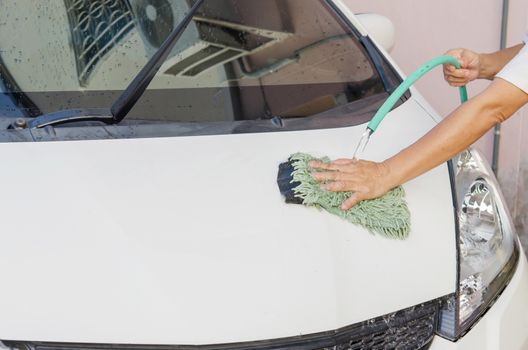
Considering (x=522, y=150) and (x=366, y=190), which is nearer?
(x=366, y=190)

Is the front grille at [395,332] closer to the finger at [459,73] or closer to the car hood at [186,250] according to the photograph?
the car hood at [186,250]

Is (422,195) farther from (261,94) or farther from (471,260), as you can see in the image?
(261,94)

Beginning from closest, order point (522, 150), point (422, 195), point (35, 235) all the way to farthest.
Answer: point (35, 235) → point (422, 195) → point (522, 150)

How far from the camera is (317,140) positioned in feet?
6.67

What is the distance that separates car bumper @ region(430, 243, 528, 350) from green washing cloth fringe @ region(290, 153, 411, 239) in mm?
277

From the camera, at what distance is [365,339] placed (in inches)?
64.6

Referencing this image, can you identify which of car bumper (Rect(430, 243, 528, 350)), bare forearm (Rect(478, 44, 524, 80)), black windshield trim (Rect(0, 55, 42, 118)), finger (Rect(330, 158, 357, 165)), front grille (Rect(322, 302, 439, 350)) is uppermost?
black windshield trim (Rect(0, 55, 42, 118))

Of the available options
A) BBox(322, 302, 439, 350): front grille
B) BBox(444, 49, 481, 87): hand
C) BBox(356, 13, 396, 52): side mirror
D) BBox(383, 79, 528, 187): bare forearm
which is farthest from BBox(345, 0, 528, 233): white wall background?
BBox(322, 302, 439, 350): front grille

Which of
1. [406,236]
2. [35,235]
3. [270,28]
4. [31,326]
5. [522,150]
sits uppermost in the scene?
[270,28]

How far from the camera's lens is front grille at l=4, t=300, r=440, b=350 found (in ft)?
4.85

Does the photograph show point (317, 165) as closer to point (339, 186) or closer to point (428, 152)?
point (339, 186)

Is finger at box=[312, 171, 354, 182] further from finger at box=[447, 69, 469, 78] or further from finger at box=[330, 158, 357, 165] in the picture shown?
finger at box=[447, 69, 469, 78]

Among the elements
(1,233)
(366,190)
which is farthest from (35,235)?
(366,190)

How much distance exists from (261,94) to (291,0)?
52 cm
